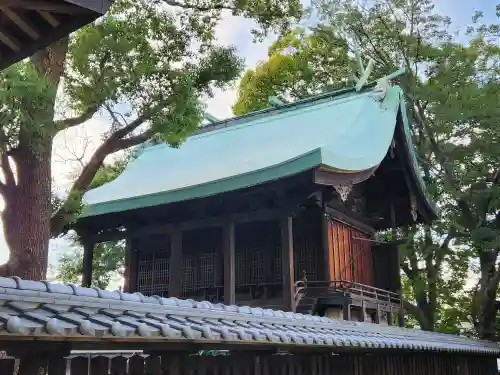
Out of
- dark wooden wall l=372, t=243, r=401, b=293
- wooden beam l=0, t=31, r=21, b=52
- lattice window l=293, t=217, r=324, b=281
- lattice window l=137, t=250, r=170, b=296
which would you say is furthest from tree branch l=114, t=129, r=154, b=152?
A: dark wooden wall l=372, t=243, r=401, b=293

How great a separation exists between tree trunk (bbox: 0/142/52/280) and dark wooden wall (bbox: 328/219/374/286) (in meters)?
6.28

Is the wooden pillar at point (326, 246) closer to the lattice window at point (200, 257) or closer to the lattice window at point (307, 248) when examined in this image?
the lattice window at point (307, 248)

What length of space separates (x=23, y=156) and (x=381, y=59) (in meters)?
18.8

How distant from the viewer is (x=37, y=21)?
3.93 metres

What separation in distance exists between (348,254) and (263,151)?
126 inches

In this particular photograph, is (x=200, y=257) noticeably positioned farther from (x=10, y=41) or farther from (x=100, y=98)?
(x=10, y=41)

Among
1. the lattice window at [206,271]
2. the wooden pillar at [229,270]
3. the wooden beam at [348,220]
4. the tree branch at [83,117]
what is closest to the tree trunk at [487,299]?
the wooden beam at [348,220]

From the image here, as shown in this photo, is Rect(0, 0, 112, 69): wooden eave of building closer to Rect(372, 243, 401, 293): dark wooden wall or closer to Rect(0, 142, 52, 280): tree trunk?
Rect(0, 142, 52, 280): tree trunk

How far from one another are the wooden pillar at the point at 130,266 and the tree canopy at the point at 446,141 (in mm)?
9370

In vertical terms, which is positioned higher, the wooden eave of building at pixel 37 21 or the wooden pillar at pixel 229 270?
the wooden eave of building at pixel 37 21

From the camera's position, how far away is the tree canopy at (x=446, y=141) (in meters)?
20.5

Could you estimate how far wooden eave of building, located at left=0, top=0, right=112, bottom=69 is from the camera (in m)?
3.52

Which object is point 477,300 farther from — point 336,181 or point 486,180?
point 336,181

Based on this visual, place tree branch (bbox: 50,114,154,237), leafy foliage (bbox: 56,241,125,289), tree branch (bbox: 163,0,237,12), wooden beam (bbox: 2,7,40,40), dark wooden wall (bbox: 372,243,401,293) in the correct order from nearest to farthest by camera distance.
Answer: wooden beam (bbox: 2,7,40,40) → tree branch (bbox: 50,114,154,237) → tree branch (bbox: 163,0,237,12) → dark wooden wall (bbox: 372,243,401,293) → leafy foliage (bbox: 56,241,125,289)
